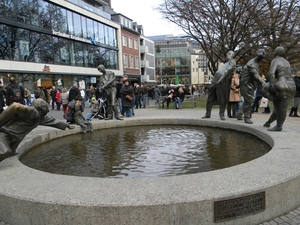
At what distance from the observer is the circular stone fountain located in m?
2.70

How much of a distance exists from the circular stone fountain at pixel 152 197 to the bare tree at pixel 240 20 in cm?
1611

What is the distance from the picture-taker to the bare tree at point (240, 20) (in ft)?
57.6

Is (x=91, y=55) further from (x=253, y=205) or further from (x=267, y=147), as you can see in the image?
(x=253, y=205)

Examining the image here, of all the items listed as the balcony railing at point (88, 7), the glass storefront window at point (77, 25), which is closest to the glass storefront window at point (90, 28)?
the balcony railing at point (88, 7)

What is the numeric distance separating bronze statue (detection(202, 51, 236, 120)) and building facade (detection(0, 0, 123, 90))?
52.4ft

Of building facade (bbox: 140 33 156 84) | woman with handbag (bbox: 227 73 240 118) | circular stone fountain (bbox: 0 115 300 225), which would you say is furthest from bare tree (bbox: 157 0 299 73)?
building facade (bbox: 140 33 156 84)

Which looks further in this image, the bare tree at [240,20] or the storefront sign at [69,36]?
the storefront sign at [69,36]

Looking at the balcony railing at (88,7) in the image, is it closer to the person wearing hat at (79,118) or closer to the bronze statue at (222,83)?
the person wearing hat at (79,118)

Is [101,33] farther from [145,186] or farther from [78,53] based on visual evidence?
[145,186]

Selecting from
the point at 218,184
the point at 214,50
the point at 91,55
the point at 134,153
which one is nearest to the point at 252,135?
the point at 134,153

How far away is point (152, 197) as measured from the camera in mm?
2816

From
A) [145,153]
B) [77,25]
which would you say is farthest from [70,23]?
[145,153]

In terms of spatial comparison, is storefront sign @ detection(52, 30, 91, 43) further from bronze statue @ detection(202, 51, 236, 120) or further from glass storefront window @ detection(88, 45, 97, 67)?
bronze statue @ detection(202, 51, 236, 120)

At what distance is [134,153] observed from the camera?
5559 mm
